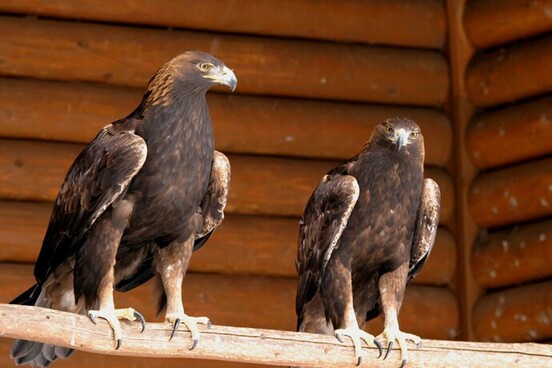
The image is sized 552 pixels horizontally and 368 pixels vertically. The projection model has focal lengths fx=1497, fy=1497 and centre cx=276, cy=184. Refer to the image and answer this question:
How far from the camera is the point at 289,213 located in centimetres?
955

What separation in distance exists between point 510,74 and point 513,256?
3.86ft

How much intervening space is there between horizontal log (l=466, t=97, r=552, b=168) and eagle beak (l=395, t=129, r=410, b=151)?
7.56 ft

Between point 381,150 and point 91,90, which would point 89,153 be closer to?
point 381,150

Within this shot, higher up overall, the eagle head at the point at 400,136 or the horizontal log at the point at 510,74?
the horizontal log at the point at 510,74

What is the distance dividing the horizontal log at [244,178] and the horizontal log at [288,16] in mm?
831

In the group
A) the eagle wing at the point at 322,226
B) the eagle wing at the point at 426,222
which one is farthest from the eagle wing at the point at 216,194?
the eagle wing at the point at 426,222

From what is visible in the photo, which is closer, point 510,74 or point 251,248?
point 251,248

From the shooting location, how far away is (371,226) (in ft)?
24.1

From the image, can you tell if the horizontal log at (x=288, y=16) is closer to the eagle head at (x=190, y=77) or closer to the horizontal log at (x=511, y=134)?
the horizontal log at (x=511, y=134)

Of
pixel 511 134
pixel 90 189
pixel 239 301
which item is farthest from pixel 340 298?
pixel 511 134

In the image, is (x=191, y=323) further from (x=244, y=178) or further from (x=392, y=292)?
(x=244, y=178)

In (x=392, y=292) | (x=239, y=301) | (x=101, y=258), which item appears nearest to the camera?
(x=101, y=258)

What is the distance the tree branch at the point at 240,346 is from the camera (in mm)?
6102

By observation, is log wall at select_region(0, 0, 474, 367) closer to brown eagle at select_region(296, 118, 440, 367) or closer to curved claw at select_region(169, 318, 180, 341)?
brown eagle at select_region(296, 118, 440, 367)
